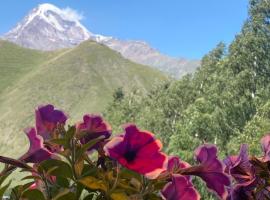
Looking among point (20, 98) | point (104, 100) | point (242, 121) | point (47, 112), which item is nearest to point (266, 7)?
point (242, 121)

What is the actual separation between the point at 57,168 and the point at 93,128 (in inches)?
7.0

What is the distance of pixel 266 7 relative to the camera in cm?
3288

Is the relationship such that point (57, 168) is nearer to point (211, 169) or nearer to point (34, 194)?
point (34, 194)

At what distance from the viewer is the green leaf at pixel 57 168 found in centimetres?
121

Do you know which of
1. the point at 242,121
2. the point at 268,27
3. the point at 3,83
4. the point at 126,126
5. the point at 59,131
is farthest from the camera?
the point at 3,83

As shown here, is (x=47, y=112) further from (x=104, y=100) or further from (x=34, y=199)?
(x=104, y=100)

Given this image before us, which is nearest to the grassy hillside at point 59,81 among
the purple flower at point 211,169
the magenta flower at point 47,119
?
the magenta flower at point 47,119

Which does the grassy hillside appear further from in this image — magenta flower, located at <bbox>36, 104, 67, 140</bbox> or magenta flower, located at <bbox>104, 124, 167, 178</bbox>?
magenta flower, located at <bbox>104, 124, 167, 178</bbox>

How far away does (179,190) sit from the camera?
1216 millimetres

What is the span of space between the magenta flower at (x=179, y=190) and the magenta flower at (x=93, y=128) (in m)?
0.21

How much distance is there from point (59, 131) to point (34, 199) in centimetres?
16

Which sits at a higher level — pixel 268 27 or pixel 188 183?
pixel 268 27

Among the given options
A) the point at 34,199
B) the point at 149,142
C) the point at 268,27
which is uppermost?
the point at 268,27

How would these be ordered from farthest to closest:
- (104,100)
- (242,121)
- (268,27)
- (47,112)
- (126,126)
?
(104,100), (268,27), (242,121), (47,112), (126,126)
